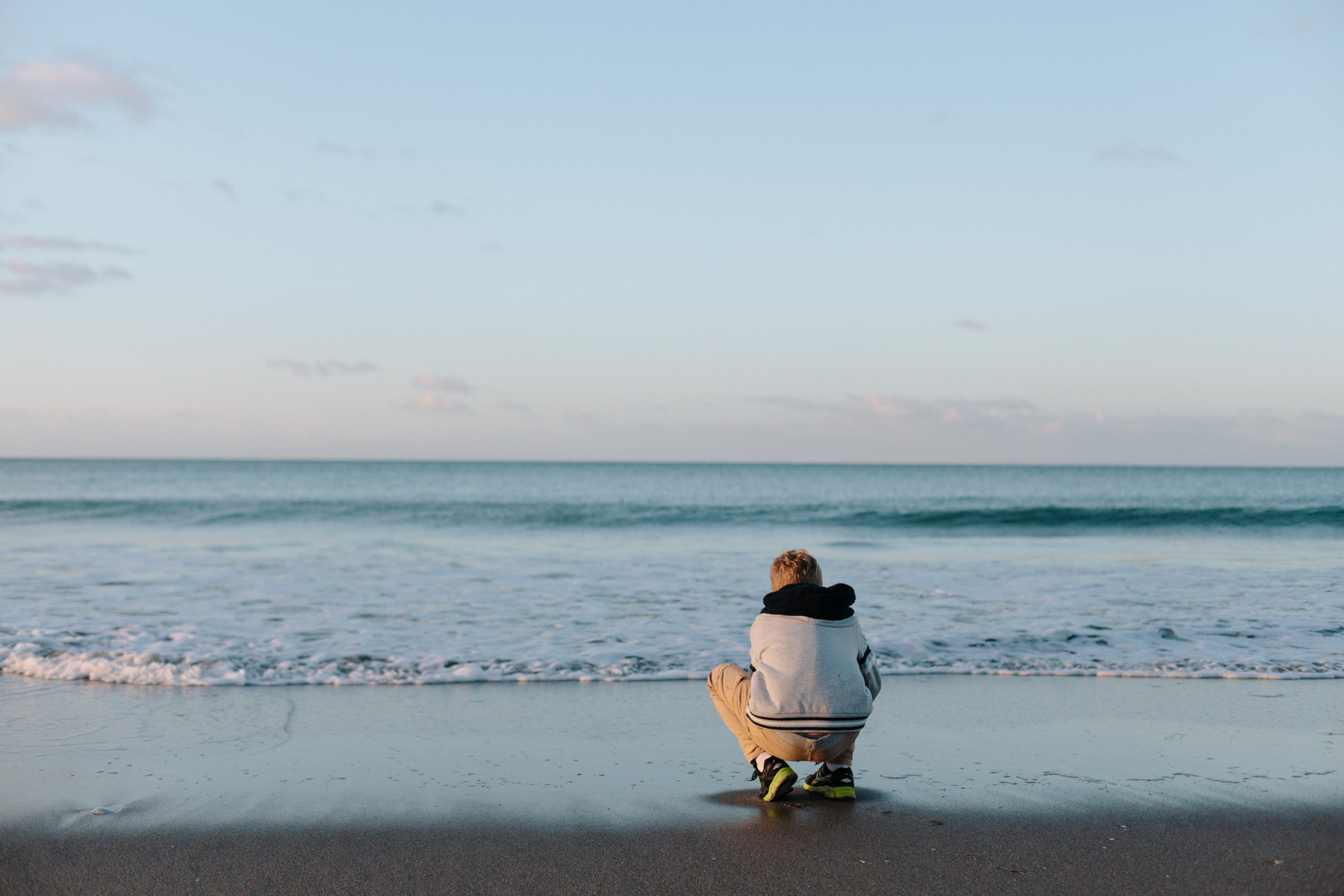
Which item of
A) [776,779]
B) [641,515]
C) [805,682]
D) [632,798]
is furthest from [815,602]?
[641,515]

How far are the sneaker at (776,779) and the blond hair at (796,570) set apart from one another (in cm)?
74

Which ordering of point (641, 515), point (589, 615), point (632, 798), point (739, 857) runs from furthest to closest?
1. point (641, 515)
2. point (589, 615)
3. point (632, 798)
4. point (739, 857)

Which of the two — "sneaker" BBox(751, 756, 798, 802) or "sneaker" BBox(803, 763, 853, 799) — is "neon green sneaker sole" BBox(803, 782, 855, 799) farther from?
"sneaker" BBox(751, 756, 798, 802)

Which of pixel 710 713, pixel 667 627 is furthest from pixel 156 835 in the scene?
pixel 667 627

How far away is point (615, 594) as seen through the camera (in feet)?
35.4

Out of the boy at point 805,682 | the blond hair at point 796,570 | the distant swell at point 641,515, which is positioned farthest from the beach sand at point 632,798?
the distant swell at point 641,515

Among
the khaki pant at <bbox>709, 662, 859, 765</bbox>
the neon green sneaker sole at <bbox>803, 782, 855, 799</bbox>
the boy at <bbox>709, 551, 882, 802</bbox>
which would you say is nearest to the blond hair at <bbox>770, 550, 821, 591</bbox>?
the boy at <bbox>709, 551, 882, 802</bbox>

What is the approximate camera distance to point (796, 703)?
12.0 ft

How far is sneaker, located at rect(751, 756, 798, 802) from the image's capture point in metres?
3.81

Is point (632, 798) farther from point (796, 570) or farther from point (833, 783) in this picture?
point (796, 570)

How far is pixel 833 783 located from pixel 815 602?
32.9 inches

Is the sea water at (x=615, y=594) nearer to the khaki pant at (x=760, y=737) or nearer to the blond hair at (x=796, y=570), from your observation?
the khaki pant at (x=760, y=737)

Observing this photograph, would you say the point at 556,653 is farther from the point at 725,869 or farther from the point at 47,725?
the point at 725,869

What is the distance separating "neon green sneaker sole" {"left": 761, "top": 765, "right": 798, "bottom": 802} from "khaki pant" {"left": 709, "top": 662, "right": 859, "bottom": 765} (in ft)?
0.19
